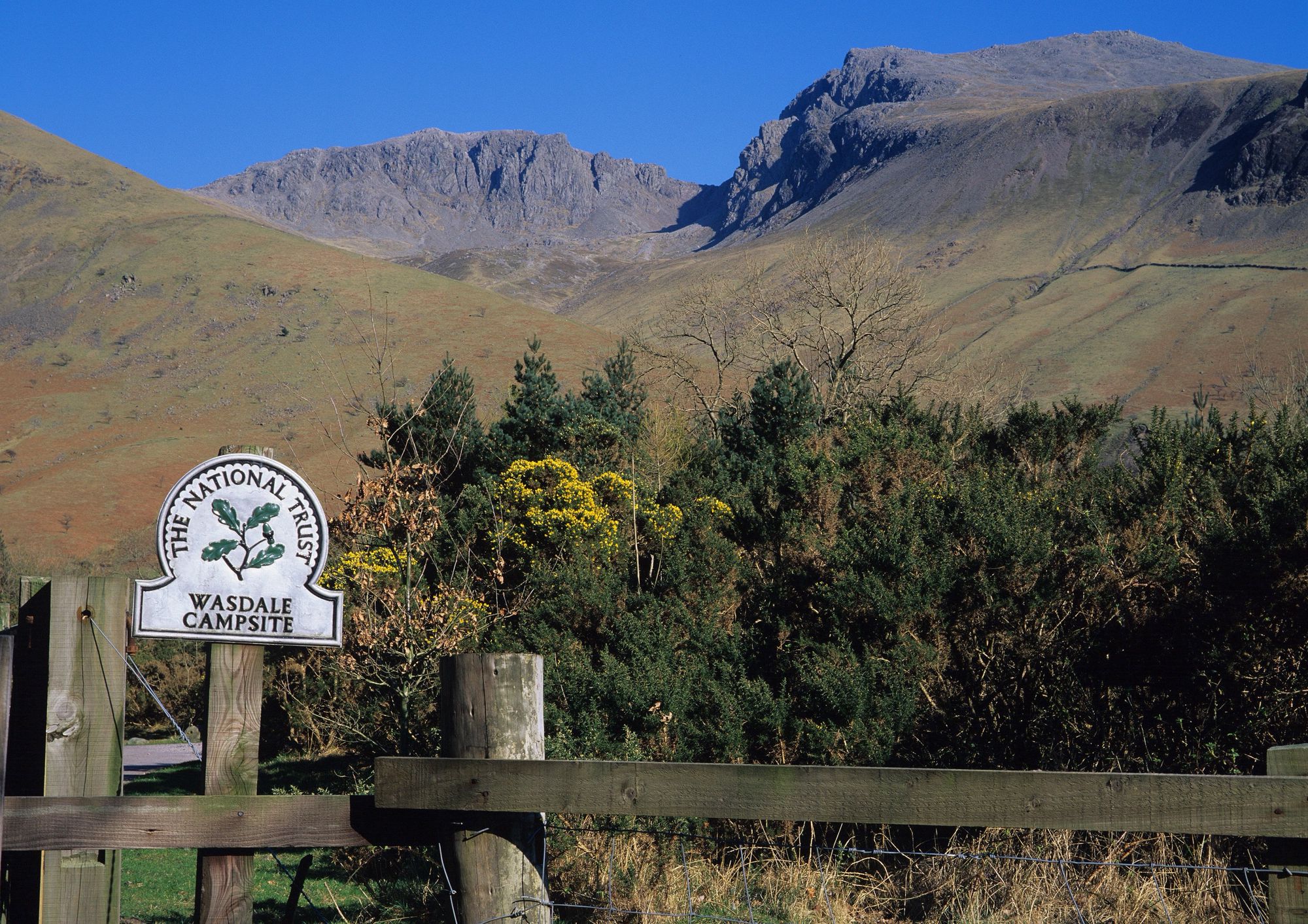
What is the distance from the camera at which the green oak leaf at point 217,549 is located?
340cm

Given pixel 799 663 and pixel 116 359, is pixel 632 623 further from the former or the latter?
pixel 116 359

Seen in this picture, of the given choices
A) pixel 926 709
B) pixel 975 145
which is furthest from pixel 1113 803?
pixel 975 145

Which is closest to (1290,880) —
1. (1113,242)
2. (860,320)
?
(860,320)

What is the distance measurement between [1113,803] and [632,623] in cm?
652

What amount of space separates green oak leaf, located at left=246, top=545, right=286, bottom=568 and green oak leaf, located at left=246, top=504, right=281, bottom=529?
0.27ft

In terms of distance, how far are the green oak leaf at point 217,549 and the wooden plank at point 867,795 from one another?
782 millimetres

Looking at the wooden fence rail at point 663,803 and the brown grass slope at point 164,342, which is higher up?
the brown grass slope at point 164,342

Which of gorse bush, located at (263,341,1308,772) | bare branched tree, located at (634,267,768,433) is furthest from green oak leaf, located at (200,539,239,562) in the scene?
bare branched tree, located at (634,267,768,433)

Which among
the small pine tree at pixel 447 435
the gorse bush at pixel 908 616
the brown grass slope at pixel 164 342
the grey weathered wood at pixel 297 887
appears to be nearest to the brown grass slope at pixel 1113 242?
the brown grass slope at pixel 164 342

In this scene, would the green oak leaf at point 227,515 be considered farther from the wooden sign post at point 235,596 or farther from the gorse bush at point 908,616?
the gorse bush at point 908,616

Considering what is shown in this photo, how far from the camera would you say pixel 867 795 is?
3.02 metres

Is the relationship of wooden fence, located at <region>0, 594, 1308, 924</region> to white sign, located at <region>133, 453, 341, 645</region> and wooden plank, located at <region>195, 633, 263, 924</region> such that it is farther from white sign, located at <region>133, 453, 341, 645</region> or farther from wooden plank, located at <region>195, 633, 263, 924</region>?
white sign, located at <region>133, 453, 341, 645</region>

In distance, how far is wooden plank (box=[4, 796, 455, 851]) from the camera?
317 centimetres

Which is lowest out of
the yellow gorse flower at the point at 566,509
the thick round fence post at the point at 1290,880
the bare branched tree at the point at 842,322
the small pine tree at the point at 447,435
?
the thick round fence post at the point at 1290,880
